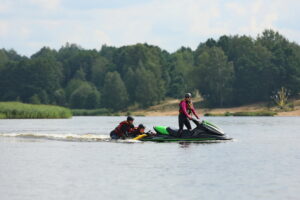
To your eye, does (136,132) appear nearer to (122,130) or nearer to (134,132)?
(134,132)

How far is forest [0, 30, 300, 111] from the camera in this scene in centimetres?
Answer: 11400

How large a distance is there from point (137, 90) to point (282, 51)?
28.5m

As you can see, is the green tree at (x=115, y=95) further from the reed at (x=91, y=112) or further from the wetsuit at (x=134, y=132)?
the wetsuit at (x=134, y=132)

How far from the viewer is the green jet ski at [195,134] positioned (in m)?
A: 33.4

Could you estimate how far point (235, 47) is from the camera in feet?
429

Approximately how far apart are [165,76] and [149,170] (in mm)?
121437

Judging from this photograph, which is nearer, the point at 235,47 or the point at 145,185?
the point at 145,185

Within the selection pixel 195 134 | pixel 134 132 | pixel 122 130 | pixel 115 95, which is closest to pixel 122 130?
pixel 122 130

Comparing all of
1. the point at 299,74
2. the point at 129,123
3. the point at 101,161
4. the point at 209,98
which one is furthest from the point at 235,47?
the point at 101,161

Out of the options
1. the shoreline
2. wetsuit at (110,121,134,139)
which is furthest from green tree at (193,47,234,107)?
wetsuit at (110,121,134,139)

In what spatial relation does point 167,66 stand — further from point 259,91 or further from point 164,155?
point 164,155

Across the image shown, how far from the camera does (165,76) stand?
144750mm

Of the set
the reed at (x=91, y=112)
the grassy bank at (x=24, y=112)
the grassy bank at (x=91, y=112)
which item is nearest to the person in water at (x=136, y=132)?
the grassy bank at (x=24, y=112)

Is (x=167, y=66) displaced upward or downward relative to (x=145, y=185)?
upward
